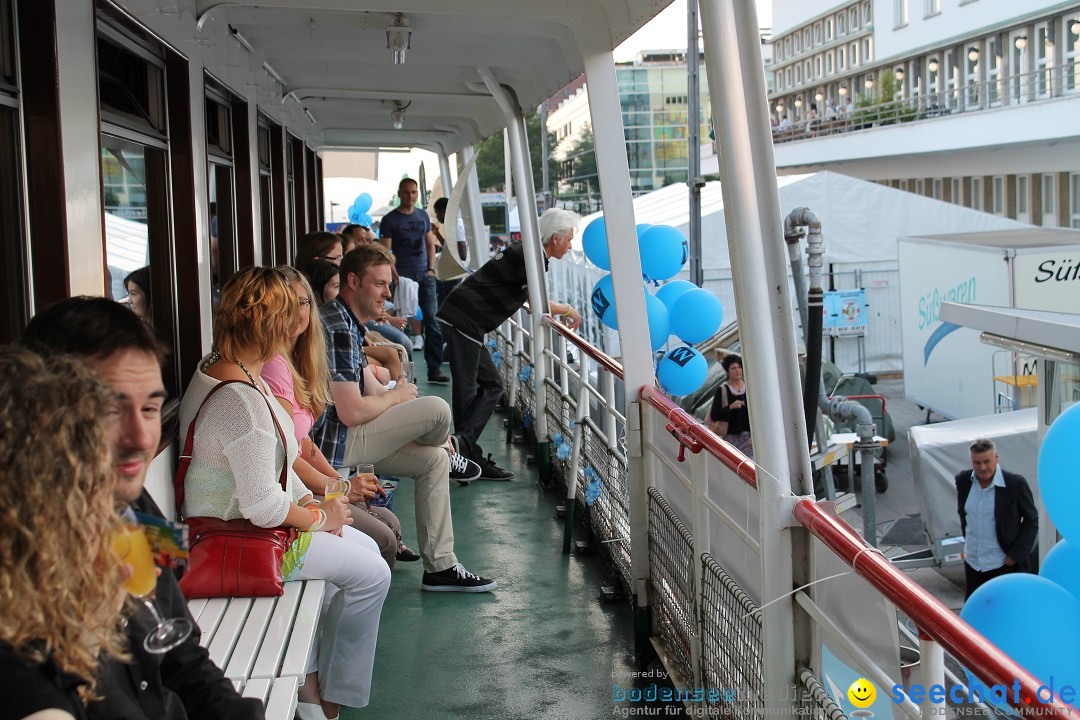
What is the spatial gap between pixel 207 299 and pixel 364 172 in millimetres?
17997

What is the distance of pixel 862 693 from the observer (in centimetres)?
212

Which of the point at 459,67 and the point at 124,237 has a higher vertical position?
the point at 459,67

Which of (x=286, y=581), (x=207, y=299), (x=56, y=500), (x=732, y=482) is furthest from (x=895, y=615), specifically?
(x=207, y=299)

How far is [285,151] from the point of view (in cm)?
816

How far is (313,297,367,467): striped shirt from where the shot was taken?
4.07m

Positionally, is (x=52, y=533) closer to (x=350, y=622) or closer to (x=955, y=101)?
(x=350, y=622)

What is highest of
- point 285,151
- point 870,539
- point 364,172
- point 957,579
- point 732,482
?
point 364,172

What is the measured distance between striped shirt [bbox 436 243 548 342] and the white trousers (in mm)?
3117

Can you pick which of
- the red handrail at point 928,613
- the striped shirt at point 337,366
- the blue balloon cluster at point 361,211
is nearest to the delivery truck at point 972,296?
the blue balloon cluster at point 361,211

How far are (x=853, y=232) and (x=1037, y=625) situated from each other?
675 inches

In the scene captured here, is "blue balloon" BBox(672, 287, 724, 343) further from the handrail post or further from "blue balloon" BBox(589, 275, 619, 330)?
the handrail post

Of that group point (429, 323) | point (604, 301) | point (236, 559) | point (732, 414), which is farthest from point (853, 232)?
point (236, 559)

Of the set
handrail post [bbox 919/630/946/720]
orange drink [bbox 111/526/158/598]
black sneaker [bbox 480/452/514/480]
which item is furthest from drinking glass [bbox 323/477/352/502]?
black sneaker [bbox 480/452/514/480]

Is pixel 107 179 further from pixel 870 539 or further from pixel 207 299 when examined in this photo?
pixel 870 539
